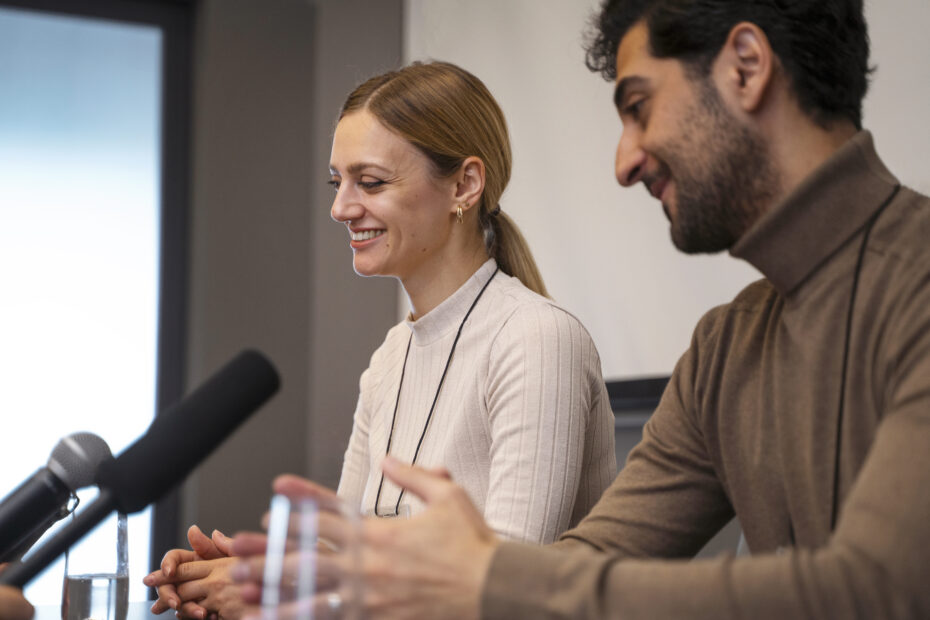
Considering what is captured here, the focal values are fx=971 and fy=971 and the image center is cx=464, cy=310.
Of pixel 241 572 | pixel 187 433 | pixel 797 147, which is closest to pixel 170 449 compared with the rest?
pixel 187 433

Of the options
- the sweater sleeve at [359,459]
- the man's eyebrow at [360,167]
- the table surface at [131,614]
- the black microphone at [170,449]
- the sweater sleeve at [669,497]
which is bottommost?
the table surface at [131,614]

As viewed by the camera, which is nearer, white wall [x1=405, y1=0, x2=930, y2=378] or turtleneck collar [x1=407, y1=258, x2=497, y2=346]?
white wall [x1=405, y1=0, x2=930, y2=378]

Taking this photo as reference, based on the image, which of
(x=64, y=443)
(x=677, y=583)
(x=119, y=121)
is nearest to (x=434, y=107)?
(x=64, y=443)

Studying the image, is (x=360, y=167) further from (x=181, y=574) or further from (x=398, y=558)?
(x=398, y=558)

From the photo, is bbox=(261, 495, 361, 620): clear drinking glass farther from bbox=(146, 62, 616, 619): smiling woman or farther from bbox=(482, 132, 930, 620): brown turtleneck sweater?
bbox=(146, 62, 616, 619): smiling woman

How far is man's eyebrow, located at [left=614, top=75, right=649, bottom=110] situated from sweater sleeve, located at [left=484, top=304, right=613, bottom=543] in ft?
1.57

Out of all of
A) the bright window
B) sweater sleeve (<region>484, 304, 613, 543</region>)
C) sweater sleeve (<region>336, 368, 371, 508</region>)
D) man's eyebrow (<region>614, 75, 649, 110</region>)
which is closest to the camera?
man's eyebrow (<region>614, 75, 649, 110</region>)

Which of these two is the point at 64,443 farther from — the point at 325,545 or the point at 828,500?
the point at 828,500

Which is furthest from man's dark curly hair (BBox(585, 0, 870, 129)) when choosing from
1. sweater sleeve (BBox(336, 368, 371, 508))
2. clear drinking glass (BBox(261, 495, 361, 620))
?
sweater sleeve (BBox(336, 368, 371, 508))

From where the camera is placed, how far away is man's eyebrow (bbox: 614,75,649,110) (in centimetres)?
100

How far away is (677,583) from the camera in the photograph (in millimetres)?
617

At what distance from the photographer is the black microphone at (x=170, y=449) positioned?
604mm

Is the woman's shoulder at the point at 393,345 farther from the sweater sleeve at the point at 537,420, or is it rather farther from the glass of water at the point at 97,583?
the glass of water at the point at 97,583

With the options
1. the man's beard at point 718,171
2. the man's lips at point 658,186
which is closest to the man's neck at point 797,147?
the man's beard at point 718,171
